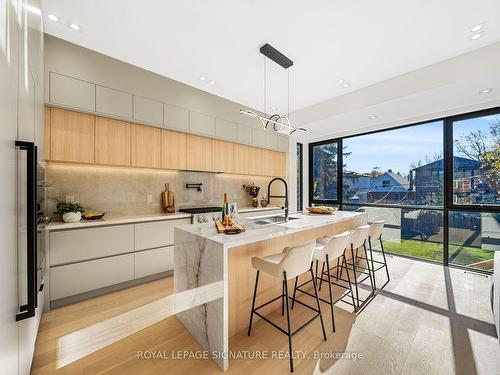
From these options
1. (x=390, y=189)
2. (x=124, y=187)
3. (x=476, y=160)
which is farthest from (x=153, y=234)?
(x=476, y=160)

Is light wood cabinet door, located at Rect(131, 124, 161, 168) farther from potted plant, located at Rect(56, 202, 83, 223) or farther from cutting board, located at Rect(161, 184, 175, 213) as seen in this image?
potted plant, located at Rect(56, 202, 83, 223)

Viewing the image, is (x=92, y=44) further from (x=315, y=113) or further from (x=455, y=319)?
(x=455, y=319)

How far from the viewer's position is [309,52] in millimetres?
2701

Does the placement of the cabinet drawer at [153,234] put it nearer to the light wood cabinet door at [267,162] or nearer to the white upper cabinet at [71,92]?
the white upper cabinet at [71,92]

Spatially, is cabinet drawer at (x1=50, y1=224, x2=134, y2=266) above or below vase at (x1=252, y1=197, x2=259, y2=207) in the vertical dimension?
below

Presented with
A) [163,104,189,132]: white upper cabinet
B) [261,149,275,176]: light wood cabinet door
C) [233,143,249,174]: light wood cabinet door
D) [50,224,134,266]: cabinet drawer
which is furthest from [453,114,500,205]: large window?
[50,224,134,266]: cabinet drawer

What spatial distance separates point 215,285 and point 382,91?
140 inches

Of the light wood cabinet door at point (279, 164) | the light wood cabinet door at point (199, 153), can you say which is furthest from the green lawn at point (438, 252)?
the light wood cabinet door at point (199, 153)

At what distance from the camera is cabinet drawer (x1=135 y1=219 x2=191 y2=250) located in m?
2.88

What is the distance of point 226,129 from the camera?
4.18 metres

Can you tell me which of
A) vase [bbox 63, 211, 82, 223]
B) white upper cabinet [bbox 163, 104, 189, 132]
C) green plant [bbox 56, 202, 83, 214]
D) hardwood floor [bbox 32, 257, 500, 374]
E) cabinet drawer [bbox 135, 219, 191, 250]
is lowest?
hardwood floor [bbox 32, 257, 500, 374]

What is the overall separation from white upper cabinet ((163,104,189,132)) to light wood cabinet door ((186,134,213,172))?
227 millimetres

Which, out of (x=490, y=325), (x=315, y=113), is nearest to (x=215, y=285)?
(x=490, y=325)

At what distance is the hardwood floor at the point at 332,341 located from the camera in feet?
5.36
